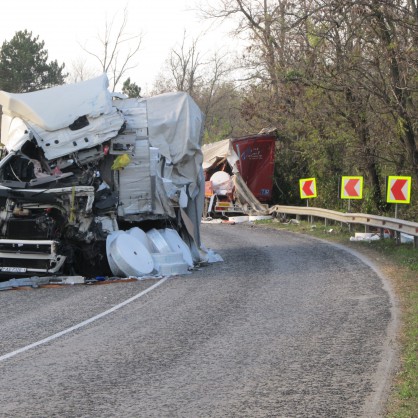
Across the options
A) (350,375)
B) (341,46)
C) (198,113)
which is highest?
(341,46)

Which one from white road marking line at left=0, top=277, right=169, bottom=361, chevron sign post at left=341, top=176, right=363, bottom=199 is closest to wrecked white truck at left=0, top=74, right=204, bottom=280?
white road marking line at left=0, top=277, right=169, bottom=361

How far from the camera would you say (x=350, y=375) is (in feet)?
23.5

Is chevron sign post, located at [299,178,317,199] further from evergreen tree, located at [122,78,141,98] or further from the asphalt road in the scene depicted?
evergreen tree, located at [122,78,141,98]

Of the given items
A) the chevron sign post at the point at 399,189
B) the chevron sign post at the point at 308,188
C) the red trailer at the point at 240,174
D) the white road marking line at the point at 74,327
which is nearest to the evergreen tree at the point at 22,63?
the red trailer at the point at 240,174

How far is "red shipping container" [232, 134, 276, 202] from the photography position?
32.1 m

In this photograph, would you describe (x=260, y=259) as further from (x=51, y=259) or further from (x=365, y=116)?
(x=365, y=116)

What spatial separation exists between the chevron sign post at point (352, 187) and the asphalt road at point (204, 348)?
9.50 metres

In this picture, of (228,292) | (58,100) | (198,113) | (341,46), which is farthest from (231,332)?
(341,46)

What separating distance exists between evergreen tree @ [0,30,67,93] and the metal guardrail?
32.7 m

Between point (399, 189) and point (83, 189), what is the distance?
9.51 metres

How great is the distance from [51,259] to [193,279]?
8.34 ft

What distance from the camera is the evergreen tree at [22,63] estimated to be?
5844 centimetres

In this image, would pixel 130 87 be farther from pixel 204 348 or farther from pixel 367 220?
pixel 204 348

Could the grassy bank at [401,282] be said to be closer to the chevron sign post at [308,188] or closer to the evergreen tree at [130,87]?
the chevron sign post at [308,188]
